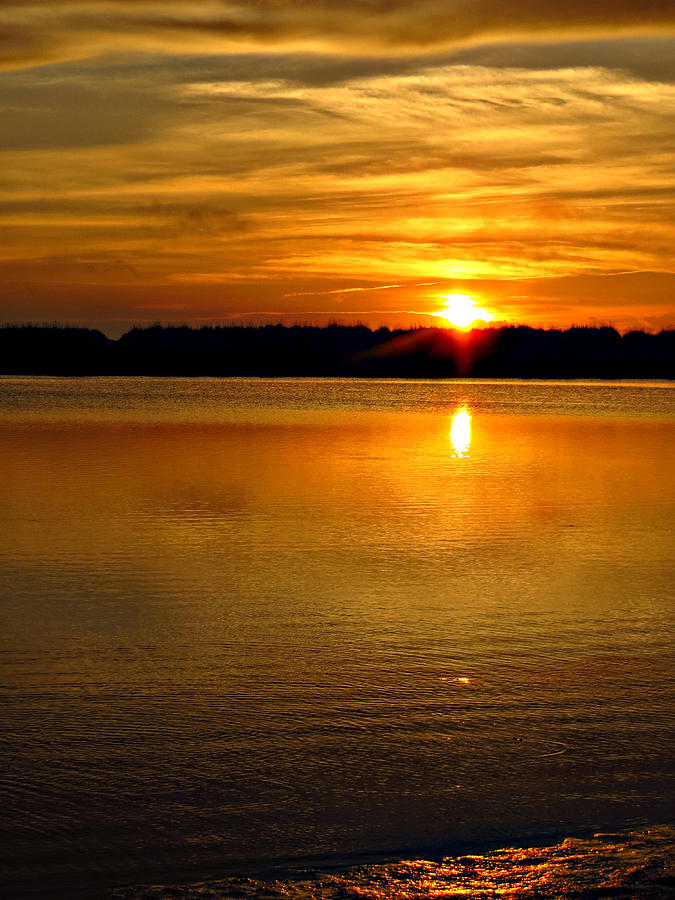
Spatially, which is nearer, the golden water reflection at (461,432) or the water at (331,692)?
the water at (331,692)

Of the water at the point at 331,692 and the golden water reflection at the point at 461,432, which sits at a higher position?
the golden water reflection at the point at 461,432

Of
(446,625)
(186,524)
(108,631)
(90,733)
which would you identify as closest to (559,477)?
(186,524)

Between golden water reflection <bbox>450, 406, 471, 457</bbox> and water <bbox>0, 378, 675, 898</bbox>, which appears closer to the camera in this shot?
water <bbox>0, 378, 675, 898</bbox>

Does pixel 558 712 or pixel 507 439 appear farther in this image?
pixel 507 439

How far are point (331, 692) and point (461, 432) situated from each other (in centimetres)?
2123

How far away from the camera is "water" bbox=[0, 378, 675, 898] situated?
3.91m

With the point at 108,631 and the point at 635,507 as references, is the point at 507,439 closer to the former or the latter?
the point at 635,507

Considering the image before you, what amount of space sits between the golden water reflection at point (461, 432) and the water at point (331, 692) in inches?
306

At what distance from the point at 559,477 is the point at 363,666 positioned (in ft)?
34.4

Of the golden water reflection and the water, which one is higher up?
the golden water reflection

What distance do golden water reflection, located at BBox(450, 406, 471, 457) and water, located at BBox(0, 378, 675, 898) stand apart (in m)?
7.78

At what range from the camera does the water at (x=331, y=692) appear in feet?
12.8

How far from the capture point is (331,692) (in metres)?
5.67

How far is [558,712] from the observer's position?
5398mm
